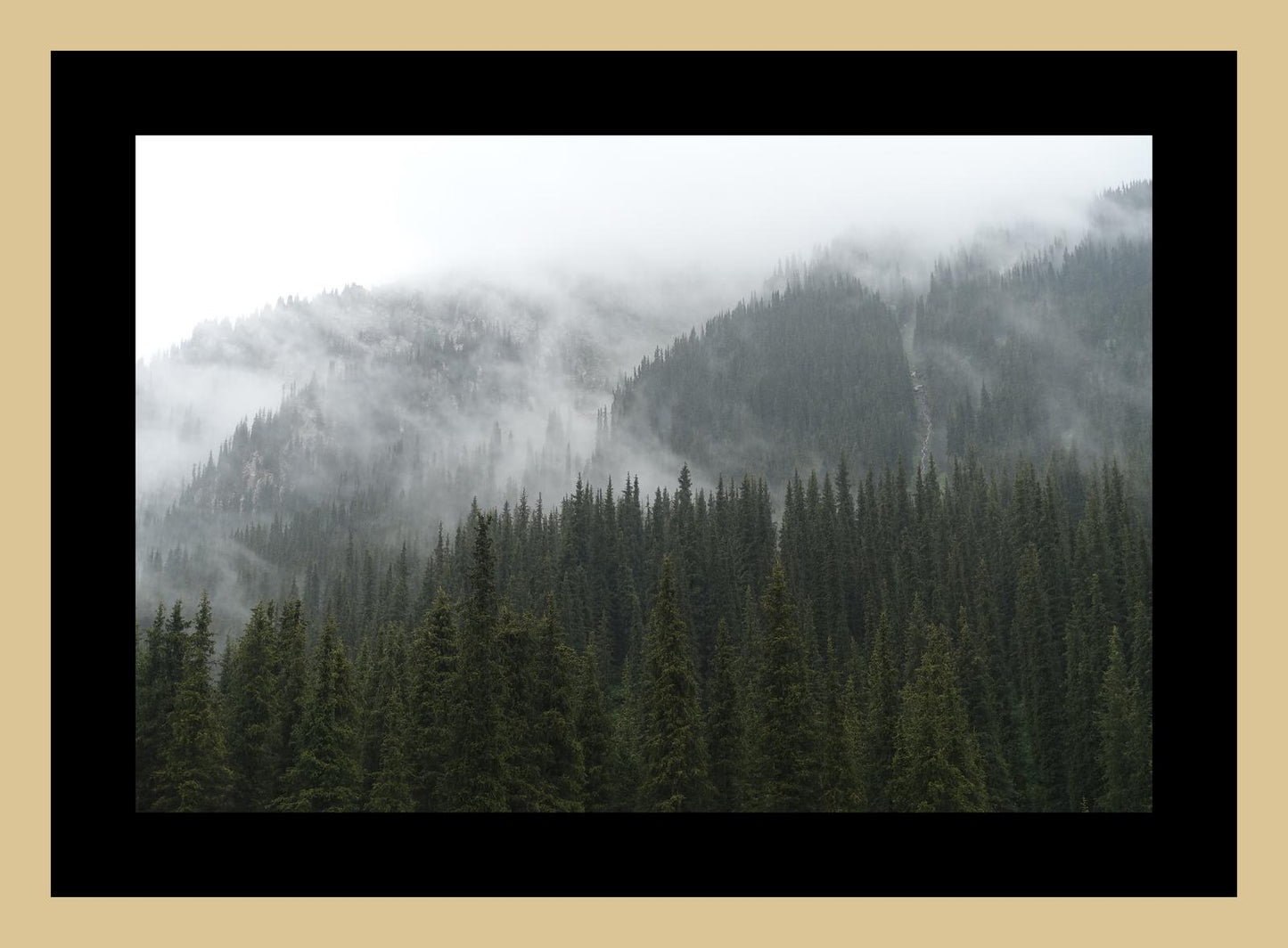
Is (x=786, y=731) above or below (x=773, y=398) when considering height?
→ below

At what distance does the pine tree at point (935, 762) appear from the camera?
2800 centimetres

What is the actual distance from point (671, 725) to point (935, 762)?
31.2 ft

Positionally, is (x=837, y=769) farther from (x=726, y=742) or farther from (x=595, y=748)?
(x=595, y=748)

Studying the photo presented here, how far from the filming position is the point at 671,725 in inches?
991

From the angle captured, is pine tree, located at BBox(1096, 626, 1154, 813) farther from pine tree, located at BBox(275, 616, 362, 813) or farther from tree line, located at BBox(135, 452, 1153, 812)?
pine tree, located at BBox(275, 616, 362, 813)

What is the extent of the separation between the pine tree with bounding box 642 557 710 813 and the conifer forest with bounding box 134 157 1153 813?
0.34 ft

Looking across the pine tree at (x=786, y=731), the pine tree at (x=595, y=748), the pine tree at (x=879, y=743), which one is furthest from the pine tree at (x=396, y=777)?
the pine tree at (x=879, y=743)

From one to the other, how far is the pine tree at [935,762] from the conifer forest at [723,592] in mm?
147

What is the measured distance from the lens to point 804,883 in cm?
1327

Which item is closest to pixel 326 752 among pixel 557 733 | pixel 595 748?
pixel 557 733

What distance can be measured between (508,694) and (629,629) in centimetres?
3871

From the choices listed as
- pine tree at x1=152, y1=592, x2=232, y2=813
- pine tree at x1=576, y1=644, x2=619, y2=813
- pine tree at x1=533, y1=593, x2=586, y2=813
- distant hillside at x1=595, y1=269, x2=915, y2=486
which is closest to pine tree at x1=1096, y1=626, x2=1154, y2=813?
pine tree at x1=576, y1=644, x2=619, y2=813
